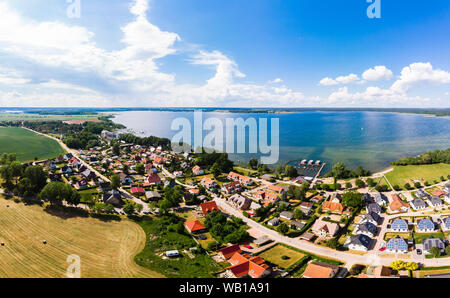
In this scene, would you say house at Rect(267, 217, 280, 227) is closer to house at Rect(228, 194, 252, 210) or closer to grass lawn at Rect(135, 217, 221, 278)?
house at Rect(228, 194, 252, 210)

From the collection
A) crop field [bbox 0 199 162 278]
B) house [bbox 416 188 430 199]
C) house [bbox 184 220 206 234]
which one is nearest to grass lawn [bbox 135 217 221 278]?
crop field [bbox 0 199 162 278]

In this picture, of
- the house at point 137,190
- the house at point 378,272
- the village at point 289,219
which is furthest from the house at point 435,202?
the house at point 137,190

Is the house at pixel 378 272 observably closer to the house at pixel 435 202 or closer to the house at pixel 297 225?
the house at pixel 297 225

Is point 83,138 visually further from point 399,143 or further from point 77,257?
point 399,143

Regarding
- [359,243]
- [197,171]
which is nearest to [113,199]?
[197,171]

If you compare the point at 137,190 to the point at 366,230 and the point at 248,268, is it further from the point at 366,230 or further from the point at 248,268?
the point at 366,230
